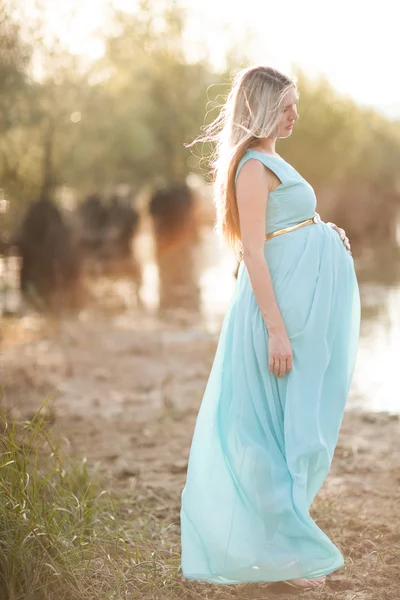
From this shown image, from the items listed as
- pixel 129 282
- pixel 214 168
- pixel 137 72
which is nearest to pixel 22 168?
pixel 129 282

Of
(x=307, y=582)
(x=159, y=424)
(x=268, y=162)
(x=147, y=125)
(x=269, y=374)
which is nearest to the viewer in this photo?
(x=268, y=162)

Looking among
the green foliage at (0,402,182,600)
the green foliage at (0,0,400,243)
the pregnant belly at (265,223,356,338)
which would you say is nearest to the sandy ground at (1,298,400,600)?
the green foliage at (0,402,182,600)

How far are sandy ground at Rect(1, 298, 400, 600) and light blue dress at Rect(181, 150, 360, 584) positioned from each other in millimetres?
377

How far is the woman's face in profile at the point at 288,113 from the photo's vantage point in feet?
10.6

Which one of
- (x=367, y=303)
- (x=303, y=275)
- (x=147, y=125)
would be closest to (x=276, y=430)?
(x=303, y=275)

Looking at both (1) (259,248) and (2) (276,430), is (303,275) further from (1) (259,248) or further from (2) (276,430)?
(2) (276,430)

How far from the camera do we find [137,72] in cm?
3169

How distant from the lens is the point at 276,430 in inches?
132

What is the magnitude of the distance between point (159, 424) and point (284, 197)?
155 inches

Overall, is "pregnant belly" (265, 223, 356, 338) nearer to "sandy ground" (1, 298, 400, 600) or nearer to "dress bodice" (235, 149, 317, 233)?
"dress bodice" (235, 149, 317, 233)

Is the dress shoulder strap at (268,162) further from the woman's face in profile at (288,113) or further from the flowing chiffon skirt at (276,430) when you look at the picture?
the flowing chiffon skirt at (276,430)

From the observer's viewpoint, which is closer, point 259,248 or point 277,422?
point 259,248

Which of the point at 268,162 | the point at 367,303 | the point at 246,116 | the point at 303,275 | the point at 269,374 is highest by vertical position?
the point at 246,116

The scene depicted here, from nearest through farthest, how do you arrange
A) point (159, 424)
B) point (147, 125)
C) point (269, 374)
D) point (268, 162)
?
1. point (268, 162)
2. point (269, 374)
3. point (159, 424)
4. point (147, 125)
